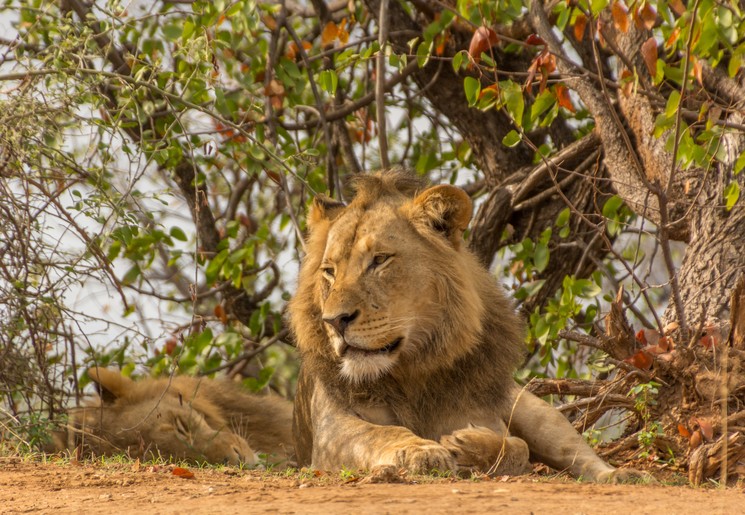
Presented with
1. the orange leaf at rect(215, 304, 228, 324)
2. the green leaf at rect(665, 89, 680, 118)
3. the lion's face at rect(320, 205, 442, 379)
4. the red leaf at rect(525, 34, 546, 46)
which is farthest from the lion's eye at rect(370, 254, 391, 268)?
the orange leaf at rect(215, 304, 228, 324)

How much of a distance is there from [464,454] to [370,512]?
117cm

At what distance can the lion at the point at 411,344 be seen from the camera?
436 cm

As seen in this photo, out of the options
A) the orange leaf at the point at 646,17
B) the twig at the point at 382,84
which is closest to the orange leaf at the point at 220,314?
the twig at the point at 382,84

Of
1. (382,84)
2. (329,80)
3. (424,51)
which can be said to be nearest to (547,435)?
(329,80)

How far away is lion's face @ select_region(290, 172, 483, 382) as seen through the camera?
4355 millimetres

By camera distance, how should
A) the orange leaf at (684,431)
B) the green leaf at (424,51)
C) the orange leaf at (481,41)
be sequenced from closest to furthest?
the orange leaf at (684,431), the orange leaf at (481,41), the green leaf at (424,51)

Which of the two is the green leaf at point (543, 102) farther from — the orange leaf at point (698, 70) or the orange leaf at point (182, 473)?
the orange leaf at point (182, 473)

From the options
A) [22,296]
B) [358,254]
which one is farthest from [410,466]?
[22,296]

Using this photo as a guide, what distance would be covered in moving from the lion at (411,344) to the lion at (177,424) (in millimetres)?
1070

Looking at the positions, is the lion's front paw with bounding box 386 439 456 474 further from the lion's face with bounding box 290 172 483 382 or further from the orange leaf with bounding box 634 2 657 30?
the orange leaf with bounding box 634 2 657 30

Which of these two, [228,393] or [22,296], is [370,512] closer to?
[22,296]

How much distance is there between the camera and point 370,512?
303 centimetres

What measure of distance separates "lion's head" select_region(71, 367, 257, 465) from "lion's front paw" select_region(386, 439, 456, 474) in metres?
1.91

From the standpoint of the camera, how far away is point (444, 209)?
15.3 ft
